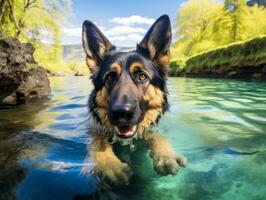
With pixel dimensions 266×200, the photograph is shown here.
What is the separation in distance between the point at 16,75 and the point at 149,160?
5.85 m

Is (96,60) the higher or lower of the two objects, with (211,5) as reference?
lower

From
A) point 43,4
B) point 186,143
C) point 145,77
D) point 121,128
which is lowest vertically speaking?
point 186,143

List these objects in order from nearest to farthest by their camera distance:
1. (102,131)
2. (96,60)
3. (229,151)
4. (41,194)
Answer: (41,194)
(229,151)
(102,131)
(96,60)

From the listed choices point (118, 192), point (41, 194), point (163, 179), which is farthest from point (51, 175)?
point (163, 179)

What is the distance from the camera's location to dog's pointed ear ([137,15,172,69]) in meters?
4.55

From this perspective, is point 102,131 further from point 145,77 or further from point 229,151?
point 229,151

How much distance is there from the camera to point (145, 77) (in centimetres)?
433

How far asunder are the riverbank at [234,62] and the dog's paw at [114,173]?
15.9 m

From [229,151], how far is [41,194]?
7.67 feet

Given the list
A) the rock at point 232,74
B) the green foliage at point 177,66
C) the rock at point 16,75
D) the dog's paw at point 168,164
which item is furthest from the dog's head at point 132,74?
the green foliage at point 177,66

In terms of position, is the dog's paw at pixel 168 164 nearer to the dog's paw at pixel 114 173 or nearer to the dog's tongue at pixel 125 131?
the dog's paw at pixel 114 173

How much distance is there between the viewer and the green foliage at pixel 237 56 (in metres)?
18.5

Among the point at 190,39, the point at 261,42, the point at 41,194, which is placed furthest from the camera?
the point at 190,39

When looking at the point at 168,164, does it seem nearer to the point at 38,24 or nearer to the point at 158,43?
the point at 158,43
